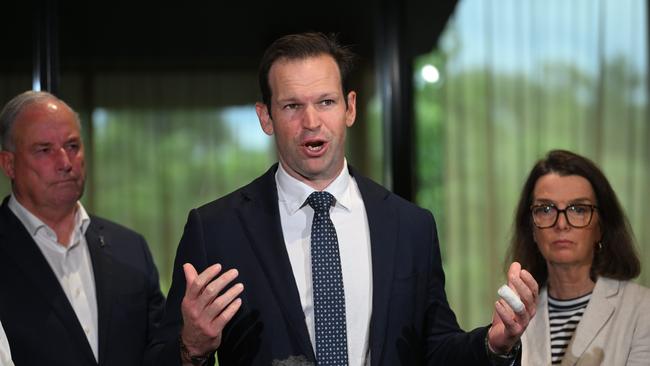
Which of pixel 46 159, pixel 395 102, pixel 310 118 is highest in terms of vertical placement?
pixel 395 102

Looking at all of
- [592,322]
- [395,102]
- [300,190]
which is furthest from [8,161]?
[592,322]

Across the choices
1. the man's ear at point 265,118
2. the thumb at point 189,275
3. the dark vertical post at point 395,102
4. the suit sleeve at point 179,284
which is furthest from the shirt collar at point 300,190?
the dark vertical post at point 395,102

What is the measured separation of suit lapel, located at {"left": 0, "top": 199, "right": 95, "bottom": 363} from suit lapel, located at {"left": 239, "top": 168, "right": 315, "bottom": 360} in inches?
36.7

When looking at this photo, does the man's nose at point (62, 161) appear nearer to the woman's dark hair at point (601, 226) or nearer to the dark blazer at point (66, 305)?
the dark blazer at point (66, 305)

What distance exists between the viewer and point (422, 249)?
7.68 ft

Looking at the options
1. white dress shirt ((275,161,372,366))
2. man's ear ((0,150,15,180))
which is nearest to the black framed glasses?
white dress shirt ((275,161,372,366))

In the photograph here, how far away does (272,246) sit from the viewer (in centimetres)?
226

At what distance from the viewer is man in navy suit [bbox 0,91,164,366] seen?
293 centimetres

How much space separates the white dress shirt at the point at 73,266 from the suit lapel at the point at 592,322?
1510 mm

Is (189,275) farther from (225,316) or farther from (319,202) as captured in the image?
(319,202)

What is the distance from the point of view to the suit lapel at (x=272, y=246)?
7.13ft

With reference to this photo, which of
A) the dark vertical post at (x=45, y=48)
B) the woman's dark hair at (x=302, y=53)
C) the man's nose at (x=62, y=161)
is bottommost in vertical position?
the man's nose at (x=62, y=161)

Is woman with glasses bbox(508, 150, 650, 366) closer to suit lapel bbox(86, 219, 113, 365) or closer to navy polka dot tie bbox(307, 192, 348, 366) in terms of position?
navy polka dot tie bbox(307, 192, 348, 366)

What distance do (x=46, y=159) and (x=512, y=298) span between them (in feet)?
5.94
